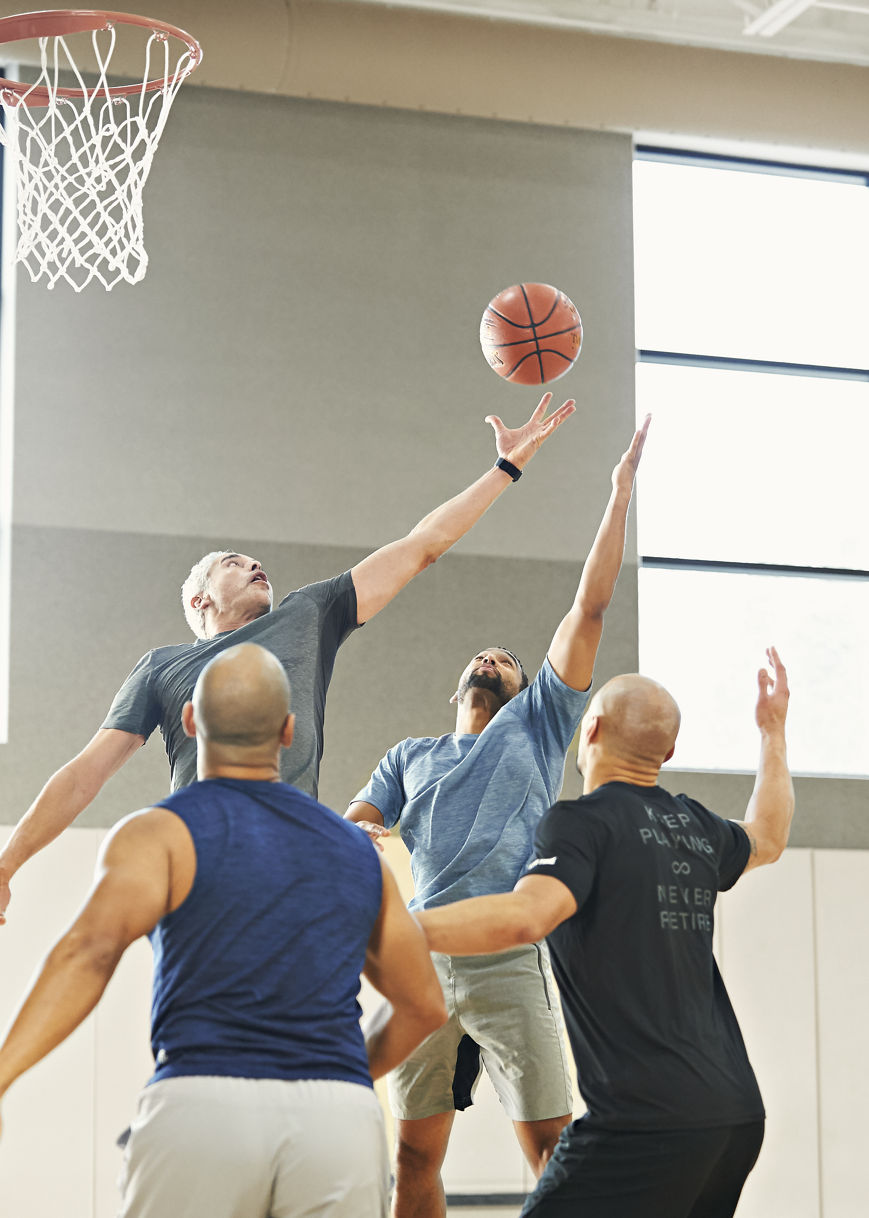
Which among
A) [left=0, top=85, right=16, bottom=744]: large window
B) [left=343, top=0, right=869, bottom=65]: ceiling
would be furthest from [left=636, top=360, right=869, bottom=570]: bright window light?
[left=0, top=85, right=16, bottom=744]: large window

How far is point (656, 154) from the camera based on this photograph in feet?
29.3

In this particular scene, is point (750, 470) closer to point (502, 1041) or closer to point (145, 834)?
point (502, 1041)

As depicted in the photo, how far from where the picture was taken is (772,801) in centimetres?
340

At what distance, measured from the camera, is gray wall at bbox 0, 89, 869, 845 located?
743 cm

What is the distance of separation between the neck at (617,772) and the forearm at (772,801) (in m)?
0.33

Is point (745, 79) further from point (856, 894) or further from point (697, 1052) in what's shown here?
point (697, 1052)

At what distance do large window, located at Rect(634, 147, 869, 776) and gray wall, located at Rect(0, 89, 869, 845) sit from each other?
0.38m

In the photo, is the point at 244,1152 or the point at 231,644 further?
the point at 231,644

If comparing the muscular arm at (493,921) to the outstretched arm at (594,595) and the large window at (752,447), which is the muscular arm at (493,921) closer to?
the outstretched arm at (594,595)

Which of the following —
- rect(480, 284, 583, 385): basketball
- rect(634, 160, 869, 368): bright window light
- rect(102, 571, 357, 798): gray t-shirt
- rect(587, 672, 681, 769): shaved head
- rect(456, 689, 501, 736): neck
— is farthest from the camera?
rect(634, 160, 869, 368): bright window light

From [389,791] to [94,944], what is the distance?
2463 millimetres

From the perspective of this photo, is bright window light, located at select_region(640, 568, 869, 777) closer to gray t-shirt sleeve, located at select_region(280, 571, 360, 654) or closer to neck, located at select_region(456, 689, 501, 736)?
neck, located at select_region(456, 689, 501, 736)

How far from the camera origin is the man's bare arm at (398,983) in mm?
2590

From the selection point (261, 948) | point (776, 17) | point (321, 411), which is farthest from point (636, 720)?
point (776, 17)
